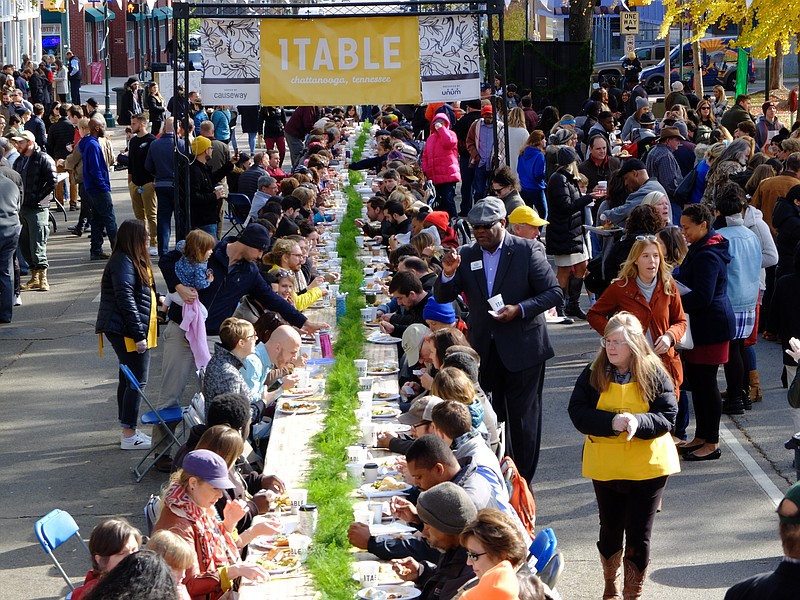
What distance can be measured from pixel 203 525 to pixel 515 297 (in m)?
3.37

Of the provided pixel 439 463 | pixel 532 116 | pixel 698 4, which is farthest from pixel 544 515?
pixel 698 4

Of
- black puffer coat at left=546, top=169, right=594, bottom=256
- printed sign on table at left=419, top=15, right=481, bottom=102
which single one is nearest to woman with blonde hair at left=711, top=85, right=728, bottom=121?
black puffer coat at left=546, top=169, right=594, bottom=256

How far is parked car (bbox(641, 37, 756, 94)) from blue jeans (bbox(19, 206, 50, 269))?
99.9 feet

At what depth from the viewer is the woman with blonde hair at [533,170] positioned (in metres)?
15.6

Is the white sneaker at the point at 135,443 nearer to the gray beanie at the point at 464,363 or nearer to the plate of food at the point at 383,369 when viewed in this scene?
the plate of food at the point at 383,369

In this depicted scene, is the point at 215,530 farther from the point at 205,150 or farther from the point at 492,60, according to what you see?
the point at 205,150

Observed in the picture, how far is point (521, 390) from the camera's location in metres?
8.37

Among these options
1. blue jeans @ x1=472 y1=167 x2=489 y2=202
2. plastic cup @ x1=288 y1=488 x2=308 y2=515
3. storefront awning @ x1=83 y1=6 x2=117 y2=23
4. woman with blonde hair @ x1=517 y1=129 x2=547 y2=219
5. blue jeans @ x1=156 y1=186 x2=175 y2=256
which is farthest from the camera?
storefront awning @ x1=83 y1=6 x2=117 y2=23

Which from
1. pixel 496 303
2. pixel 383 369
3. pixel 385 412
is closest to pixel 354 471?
pixel 385 412

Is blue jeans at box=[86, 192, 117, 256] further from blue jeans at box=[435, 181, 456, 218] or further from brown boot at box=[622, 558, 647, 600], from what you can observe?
brown boot at box=[622, 558, 647, 600]

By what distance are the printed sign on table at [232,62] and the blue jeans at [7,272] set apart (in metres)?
2.89

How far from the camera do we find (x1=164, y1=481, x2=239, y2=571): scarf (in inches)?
220

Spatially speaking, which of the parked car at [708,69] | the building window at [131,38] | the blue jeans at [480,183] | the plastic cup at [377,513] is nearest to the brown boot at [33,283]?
the blue jeans at [480,183]

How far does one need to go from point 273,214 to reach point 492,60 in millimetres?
2860
